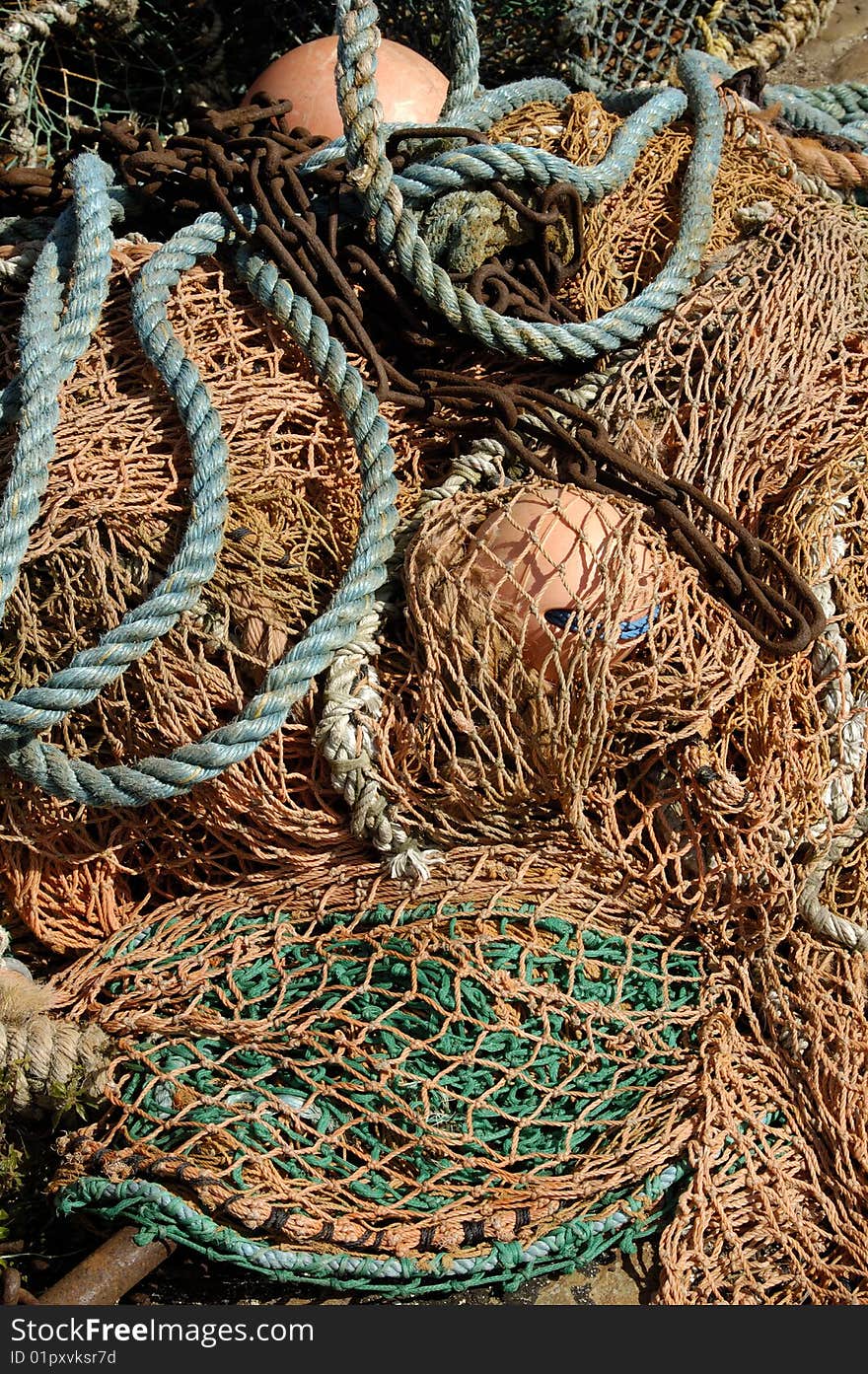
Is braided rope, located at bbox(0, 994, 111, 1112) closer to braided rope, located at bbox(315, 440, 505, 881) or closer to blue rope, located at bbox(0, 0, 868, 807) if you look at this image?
blue rope, located at bbox(0, 0, 868, 807)

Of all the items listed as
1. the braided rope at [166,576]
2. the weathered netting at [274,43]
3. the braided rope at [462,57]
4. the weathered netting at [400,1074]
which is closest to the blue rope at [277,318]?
the braided rope at [166,576]

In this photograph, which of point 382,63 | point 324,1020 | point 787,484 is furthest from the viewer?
point 382,63

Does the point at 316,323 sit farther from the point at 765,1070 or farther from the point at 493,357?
the point at 765,1070

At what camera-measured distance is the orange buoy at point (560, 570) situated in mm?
2129

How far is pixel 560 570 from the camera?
215cm

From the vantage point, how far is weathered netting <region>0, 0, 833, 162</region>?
350 centimetres

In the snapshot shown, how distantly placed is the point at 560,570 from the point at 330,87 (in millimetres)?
1437

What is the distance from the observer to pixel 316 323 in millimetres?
2338

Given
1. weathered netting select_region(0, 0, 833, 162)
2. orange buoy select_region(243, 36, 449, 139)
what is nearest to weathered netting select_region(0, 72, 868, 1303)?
orange buoy select_region(243, 36, 449, 139)

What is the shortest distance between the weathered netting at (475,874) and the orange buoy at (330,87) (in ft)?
2.03

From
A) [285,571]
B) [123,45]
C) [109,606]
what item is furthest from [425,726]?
[123,45]

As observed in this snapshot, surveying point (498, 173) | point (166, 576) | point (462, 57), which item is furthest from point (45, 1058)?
point (462, 57)

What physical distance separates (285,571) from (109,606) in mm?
323

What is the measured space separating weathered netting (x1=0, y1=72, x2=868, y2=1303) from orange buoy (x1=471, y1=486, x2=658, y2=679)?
19 mm
